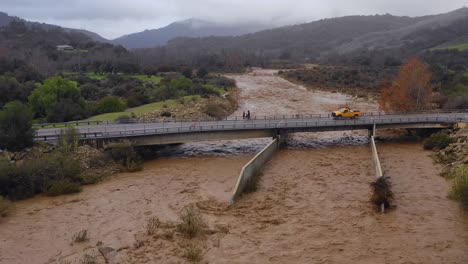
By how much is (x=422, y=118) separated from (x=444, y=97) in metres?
21.4

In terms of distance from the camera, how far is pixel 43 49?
122750 millimetres

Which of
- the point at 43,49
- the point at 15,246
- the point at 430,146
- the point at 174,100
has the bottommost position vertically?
the point at 15,246

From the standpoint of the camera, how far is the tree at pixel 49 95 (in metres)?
47.7

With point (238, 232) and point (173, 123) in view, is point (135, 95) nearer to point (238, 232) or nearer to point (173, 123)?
point (173, 123)

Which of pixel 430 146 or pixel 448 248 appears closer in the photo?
pixel 448 248

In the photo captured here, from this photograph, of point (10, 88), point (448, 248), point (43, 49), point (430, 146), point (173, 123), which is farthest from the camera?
point (43, 49)

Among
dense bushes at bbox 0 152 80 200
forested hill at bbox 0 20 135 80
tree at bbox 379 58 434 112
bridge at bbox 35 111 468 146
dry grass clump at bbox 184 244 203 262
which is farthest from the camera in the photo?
forested hill at bbox 0 20 135 80

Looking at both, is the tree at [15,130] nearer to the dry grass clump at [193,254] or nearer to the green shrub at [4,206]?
the green shrub at [4,206]

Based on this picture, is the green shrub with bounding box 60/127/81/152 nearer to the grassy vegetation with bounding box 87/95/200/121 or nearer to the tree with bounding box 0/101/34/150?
the tree with bounding box 0/101/34/150

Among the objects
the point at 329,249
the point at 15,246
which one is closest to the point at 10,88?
the point at 15,246

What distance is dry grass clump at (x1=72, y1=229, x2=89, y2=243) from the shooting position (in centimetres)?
2083

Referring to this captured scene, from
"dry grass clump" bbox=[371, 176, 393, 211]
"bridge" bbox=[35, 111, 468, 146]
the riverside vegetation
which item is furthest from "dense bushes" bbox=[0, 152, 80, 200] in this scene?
the riverside vegetation

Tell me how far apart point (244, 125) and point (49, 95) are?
2506cm

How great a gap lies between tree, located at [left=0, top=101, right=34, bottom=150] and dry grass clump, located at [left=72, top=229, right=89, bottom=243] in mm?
12681
